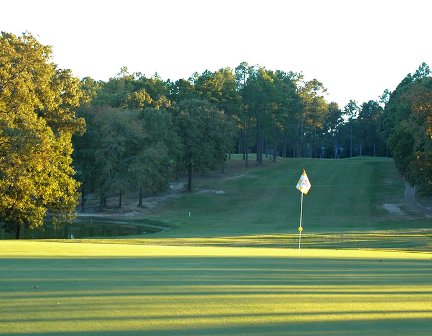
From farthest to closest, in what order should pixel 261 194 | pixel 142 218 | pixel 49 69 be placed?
pixel 261 194 → pixel 142 218 → pixel 49 69

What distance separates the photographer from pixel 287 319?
331 inches

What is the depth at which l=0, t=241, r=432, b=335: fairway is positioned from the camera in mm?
7828

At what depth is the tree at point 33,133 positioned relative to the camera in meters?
39.2

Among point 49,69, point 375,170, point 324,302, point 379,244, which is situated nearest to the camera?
point 324,302

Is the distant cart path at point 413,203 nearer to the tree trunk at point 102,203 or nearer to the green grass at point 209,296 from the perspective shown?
the tree trunk at point 102,203

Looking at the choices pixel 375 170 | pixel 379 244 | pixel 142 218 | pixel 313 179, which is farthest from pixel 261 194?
pixel 379 244

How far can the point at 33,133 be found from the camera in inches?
1565

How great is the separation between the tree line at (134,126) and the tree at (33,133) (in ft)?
0.25

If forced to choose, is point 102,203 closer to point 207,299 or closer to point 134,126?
point 134,126

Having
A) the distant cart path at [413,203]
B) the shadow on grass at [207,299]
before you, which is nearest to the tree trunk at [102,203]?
the distant cart path at [413,203]

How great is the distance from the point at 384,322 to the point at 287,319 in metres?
1.37

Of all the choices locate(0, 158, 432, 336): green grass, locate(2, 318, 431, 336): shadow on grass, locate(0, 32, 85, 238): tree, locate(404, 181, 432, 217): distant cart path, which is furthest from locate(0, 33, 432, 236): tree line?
locate(2, 318, 431, 336): shadow on grass

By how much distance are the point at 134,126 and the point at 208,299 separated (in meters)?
58.2

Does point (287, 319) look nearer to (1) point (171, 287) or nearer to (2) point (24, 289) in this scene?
(1) point (171, 287)
